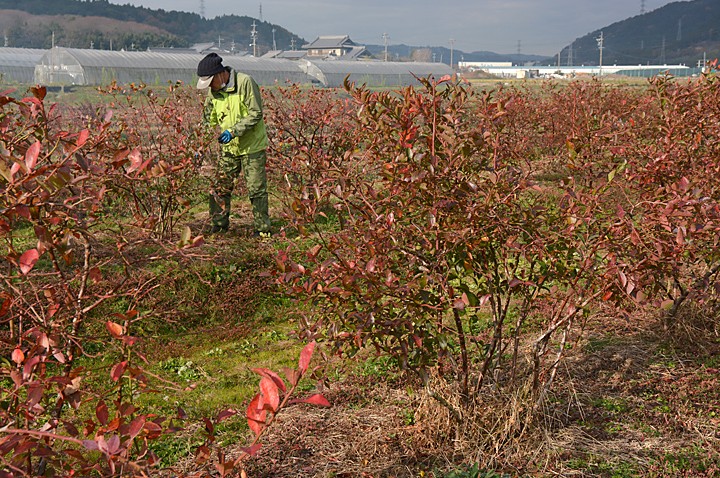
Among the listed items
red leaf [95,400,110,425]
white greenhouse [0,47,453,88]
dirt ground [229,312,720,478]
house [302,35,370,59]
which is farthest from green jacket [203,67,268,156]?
house [302,35,370,59]

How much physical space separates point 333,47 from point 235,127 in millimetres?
113741

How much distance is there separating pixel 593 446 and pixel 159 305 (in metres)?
3.31

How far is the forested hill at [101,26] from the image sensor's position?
3290 inches

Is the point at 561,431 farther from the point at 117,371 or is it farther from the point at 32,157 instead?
the point at 32,157

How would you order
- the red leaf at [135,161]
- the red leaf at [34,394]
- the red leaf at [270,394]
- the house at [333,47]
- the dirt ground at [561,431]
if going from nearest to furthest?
the red leaf at [270,394], the red leaf at [34,394], the red leaf at [135,161], the dirt ground at [561,431], the house at [333,47]

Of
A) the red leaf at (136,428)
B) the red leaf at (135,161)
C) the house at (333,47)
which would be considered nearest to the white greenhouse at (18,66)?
the red leaf at (135,161)

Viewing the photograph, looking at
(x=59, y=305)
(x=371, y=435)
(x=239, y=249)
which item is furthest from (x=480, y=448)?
(x=239, y=249)

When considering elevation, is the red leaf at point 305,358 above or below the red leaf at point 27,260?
below

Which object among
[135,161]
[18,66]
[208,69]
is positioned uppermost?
[18,66]

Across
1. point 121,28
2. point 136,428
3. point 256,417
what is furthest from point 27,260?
point 121,28

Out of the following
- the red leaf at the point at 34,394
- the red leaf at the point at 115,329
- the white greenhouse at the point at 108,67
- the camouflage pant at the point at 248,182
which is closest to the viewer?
the red leaf at the point at 34,394

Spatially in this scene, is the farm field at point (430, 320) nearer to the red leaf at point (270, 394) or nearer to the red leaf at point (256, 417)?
the red leaf at point (256, 417)

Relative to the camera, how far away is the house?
113m

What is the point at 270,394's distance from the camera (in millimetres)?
1579
